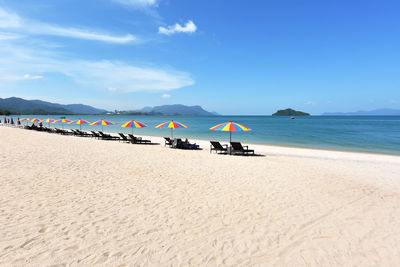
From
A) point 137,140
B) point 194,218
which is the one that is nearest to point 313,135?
point 137,140

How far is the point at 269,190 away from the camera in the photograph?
6.06 metres

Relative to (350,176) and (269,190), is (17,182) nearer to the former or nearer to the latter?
(269,190)

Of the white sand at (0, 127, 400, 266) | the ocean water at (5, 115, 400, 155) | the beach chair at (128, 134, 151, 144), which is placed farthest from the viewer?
the ocean water at (5, 115, 400, 155)

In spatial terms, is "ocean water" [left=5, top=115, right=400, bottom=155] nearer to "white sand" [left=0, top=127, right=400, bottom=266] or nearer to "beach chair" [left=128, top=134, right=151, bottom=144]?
"beach chair" [left=128, top=134, right=151, bottom=144]

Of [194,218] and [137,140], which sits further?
[137,140]

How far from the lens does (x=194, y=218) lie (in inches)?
170

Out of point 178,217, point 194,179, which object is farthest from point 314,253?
point 194,179

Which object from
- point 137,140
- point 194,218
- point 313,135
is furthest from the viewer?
point 313,135

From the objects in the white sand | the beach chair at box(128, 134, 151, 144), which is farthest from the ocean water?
the white sand

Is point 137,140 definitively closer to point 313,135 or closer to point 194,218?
point 194,218

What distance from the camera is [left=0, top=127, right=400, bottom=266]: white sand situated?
3186 mm

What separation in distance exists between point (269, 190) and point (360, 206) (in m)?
2.03

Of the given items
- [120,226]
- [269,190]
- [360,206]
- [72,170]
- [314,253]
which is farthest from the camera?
[72,170]

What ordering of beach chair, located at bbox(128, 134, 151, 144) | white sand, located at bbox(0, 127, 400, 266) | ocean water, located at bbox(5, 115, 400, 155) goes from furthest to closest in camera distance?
ocean water, located at bbox(5, 115, 400, 155), beach chair, located at bbox(128, 134, 151, 144), white sand, located at bbox(0, 127, 400, 266)
